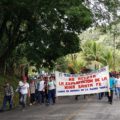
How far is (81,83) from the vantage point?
25.8m

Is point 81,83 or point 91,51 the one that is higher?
point 91,51

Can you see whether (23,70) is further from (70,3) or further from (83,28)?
(70,3)

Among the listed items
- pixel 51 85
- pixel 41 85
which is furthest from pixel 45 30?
pixel 51 85

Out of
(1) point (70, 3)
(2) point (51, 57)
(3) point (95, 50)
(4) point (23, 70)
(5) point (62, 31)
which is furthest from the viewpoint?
(3) point (95, 50)

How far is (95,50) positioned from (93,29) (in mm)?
37967

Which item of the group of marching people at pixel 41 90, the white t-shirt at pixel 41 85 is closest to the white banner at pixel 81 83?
the group of marching people at pixel 41 90

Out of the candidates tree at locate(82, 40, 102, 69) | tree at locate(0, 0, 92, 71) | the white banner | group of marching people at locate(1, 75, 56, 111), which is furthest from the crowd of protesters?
tree at locate(82, 40, 102, 69)

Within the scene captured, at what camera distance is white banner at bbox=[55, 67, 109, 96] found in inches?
1002

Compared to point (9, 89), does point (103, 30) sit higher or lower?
higher

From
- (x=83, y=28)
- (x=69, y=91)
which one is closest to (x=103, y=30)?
(x=83, y=28)

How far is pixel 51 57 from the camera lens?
108 feet

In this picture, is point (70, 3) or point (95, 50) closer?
point (70, 3)

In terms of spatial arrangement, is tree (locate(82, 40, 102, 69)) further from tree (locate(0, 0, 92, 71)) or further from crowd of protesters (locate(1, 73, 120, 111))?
crowd of protesters (locate(1, 73, 120, 111))

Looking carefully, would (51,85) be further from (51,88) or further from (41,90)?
(41,90)
